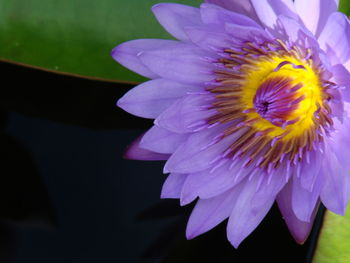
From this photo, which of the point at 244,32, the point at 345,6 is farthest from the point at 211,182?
the point at 345,6

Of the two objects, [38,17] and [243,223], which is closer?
[243,223]

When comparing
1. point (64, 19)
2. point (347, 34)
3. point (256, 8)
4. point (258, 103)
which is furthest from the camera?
point (64, 19)

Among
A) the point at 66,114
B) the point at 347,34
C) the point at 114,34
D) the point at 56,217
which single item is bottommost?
the point at 56,217

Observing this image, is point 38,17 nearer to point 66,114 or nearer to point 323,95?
point 66,114

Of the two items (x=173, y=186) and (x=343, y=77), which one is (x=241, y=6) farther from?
(x=173, y=186)

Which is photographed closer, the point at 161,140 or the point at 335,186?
the point at 335,186

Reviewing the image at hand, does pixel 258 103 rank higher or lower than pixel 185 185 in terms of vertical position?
higher

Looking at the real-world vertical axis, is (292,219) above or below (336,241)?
above

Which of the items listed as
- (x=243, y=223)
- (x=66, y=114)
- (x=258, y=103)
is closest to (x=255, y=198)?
(x=243, y=223)
